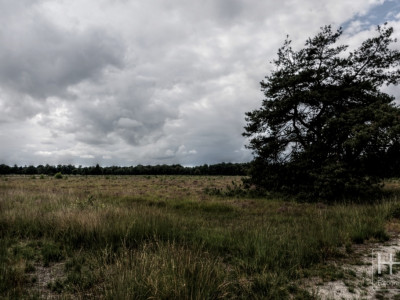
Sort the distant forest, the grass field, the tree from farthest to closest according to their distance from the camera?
the distant forest, the tree, the grass field

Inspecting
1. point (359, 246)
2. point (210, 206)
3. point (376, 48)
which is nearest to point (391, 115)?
point (376, 48)

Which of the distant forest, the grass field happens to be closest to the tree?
the grass field

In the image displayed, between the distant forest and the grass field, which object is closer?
the grass field

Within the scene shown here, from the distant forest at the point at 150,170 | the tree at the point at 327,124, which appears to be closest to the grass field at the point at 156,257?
the tree at the point at 327,124

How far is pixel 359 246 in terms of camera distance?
20.2 feet

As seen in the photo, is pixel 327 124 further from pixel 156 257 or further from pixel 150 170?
pixel 150 170

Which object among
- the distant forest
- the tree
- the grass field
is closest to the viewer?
the grass field

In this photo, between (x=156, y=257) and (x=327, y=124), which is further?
(x=327, y=124)

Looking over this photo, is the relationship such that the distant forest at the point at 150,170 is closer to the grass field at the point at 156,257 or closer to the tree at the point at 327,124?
the tree at the point at 327,124

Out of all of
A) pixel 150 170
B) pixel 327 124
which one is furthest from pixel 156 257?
pixel 150 170

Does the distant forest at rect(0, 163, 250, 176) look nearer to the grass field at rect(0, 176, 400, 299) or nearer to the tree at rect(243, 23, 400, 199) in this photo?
the tree at rect(243, 23, 400, 199)

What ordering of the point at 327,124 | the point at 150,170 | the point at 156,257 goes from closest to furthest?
the point at 156,257 < the point at 327,124 < the point at 150,170

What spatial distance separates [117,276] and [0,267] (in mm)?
2654

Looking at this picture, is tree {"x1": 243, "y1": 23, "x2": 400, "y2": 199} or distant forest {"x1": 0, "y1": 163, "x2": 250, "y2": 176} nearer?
tree {"x1": 243, "y1": 23, "x2": 400, "y2": 199}
